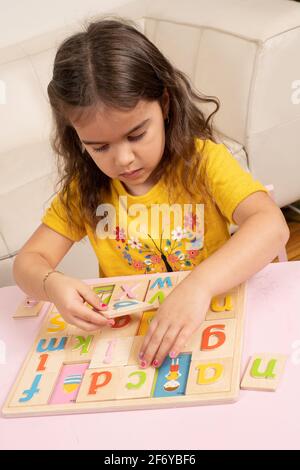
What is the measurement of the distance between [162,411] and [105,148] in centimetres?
44

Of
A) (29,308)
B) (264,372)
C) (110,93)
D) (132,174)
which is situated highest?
(110,93)

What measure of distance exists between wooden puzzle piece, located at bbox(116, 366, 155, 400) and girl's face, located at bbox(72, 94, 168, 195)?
1.10ft

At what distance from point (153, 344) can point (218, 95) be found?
1212mm

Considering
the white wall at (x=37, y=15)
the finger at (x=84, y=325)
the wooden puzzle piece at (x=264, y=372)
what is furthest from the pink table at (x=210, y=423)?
the white wall at (x=37, y=15)

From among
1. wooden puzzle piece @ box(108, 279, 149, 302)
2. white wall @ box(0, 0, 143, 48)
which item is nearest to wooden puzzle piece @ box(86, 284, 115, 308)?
wooden puzzle piece @ box(108, 279, 149, 302)

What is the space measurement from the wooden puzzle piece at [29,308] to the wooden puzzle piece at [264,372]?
1.32ft

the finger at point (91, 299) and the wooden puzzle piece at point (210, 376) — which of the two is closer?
→ the wooden puzzle piece at point (210, 376)

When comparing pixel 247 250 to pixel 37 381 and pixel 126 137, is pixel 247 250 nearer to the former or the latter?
pixel 126 137

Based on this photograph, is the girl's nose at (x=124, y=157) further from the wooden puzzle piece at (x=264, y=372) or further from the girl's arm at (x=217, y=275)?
the wooden puzzle piece at (x=264, y=372)

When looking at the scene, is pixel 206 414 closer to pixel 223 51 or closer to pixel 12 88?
pixel 223 51

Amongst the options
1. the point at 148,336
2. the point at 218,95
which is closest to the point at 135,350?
the point at 148,336

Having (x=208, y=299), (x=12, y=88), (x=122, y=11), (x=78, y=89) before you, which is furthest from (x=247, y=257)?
(x=122, y=11)

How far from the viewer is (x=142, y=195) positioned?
3.96 ft

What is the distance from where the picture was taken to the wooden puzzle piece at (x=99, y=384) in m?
0.81
